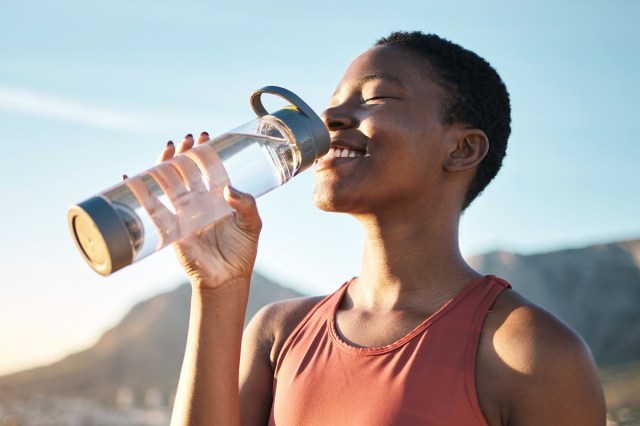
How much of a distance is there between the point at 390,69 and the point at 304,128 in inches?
16.9

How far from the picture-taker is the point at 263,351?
2.56m

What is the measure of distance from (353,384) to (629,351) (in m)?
16.4

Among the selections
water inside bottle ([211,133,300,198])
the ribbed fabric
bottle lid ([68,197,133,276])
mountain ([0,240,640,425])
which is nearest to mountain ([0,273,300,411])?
mountain ([0,240,640,425])

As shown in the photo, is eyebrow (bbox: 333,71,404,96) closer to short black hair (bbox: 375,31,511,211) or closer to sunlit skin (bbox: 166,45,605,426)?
sunlit skin (bbox: 166,45,605,426)

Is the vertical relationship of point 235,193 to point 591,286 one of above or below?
above

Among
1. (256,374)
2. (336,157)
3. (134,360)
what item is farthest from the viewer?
(134,360)

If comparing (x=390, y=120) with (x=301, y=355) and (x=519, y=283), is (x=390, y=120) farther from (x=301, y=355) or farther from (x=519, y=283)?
(x=519, y=283)

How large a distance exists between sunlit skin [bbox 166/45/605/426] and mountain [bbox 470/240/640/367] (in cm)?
1577

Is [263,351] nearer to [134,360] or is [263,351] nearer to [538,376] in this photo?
[538,376]

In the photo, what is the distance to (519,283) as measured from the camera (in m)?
19.3

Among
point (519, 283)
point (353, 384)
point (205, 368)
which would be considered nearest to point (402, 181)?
point (353, 384)

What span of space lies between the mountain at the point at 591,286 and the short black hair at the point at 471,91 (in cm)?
1551

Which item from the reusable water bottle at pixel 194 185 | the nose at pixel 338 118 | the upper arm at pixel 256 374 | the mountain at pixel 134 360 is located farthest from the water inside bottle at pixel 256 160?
the mountain at pixel 134 360

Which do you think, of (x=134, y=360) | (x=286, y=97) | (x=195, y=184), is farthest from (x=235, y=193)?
(x=134, y=360)
